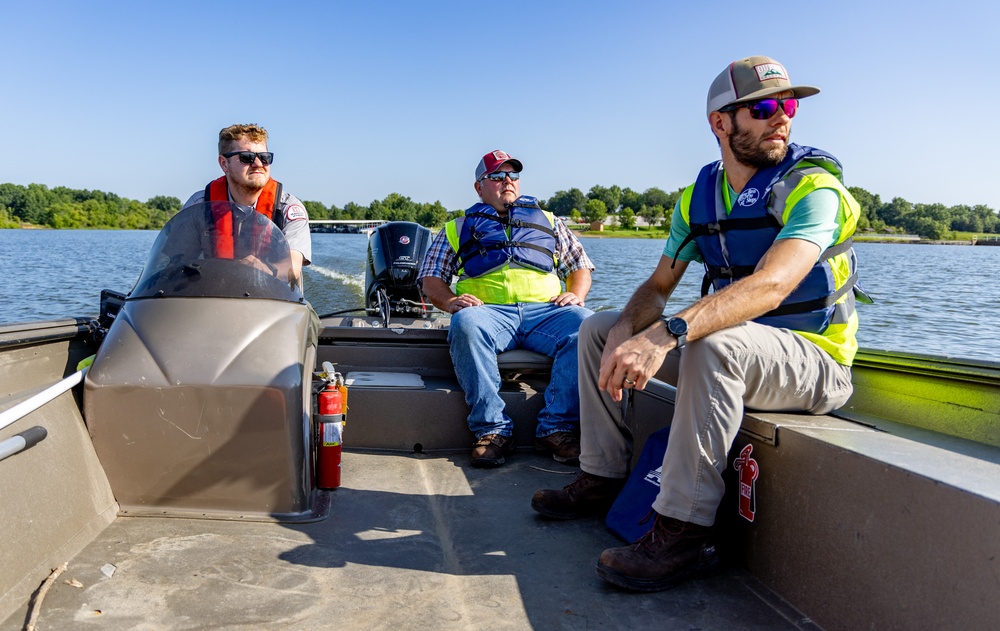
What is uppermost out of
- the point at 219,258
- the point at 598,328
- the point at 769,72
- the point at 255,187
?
the point at 769,72

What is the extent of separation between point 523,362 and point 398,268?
2.40 m

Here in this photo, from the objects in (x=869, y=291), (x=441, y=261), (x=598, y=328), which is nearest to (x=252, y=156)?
(x=441, y=261)

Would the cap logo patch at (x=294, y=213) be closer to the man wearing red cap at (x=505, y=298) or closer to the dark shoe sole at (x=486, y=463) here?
the man wearing red cap at (x=505, y=298)

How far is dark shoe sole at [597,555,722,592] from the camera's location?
6.88 feet

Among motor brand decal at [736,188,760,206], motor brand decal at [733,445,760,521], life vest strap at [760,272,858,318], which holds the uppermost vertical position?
motor brand decal at [736,188,760,206]

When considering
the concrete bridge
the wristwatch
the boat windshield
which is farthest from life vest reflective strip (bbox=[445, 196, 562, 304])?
the wristwatch

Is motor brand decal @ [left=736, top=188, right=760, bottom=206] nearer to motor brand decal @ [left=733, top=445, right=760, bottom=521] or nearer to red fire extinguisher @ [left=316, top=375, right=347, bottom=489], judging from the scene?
motor brand decal @ [left=733, top=445, right=760, bottom=521]

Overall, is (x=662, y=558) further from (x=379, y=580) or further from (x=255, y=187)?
(x=255, y=187)

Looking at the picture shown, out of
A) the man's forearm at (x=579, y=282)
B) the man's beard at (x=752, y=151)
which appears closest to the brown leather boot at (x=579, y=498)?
the man's beard at (x=752, y=151)

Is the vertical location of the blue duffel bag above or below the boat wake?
Answer: above

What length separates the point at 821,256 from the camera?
90.7 inches

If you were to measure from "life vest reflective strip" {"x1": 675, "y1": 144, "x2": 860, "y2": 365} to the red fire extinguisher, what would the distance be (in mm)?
1497

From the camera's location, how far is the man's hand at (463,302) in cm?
391

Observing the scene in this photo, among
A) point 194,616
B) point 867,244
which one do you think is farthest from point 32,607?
point 867,244
